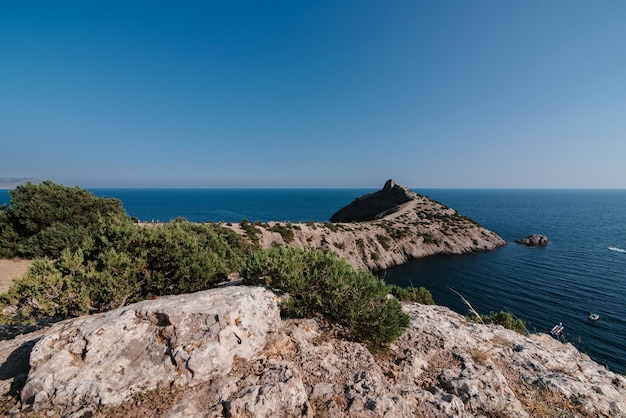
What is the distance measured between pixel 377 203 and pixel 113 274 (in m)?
117

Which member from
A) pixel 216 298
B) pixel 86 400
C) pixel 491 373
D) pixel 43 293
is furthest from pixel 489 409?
pixel 43 293

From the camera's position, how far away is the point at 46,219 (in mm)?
24406

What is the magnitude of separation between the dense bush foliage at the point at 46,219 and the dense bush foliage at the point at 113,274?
47.5ft

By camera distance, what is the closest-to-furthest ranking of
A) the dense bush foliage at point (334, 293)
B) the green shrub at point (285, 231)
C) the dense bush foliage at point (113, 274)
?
the dense bush foliage at point (113, 274) → the dense bush foliage at point (334, 293) → the green shrub at point (285, 231)

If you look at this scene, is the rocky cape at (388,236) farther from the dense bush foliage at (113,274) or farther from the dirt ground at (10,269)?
the dense bush foliage at (113,274)

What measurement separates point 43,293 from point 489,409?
1239cm

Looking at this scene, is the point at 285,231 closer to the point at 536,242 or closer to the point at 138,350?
the point at 138,350

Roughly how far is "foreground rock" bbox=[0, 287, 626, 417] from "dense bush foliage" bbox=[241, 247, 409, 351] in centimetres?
46

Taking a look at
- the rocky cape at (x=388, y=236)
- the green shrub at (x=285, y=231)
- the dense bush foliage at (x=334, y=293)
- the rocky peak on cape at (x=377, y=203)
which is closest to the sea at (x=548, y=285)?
the rocky cape at (x=388, y=236)

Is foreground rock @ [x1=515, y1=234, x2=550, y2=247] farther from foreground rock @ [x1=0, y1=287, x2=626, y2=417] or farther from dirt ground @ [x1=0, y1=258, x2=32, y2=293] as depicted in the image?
dirt ground @ [x1=0, y1=258, x2=32, y2=293]

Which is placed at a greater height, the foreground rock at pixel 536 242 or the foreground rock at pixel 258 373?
the foreground rock at pixel 258 373

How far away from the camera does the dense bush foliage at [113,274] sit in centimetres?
768

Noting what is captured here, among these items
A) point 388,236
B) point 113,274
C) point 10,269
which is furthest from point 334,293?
point 388,236

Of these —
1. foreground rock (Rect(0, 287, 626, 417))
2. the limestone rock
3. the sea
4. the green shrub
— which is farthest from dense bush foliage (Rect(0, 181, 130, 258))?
the sea
